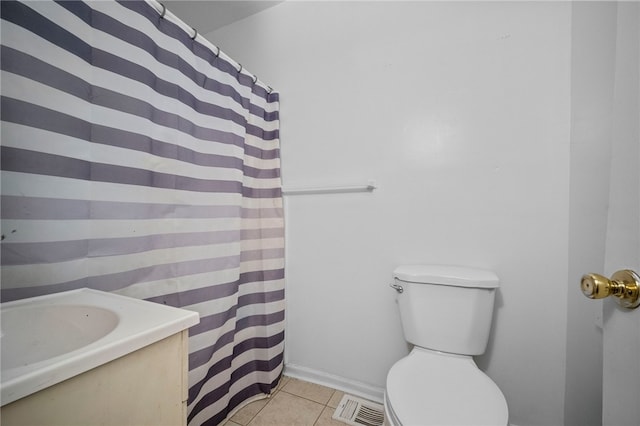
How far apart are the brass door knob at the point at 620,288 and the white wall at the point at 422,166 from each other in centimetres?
67

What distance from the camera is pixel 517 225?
1056mm

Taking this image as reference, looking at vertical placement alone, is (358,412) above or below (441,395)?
below

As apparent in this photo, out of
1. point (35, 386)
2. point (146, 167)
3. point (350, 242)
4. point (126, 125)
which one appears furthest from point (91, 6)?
point (350, 242)

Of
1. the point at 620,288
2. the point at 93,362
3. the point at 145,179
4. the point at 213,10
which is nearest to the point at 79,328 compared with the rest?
the point at 93,362

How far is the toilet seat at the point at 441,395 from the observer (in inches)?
26.5

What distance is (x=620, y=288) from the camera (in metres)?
0.44

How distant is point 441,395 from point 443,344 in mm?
266

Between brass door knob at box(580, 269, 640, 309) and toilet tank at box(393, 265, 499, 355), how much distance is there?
1.72ft

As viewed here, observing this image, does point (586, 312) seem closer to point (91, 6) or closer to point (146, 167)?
point (146, 167)

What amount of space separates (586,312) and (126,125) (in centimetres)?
180

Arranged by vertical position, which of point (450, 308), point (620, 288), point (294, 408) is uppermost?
point (620, 288)

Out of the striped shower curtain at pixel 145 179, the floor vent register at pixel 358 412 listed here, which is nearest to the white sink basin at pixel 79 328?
the striped shower curtain at pixel 145 179

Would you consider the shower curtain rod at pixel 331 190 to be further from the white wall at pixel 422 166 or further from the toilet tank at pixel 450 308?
the toilet tank at pixel 450 308

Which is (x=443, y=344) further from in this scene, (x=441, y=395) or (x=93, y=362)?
(x=93, y=362)
